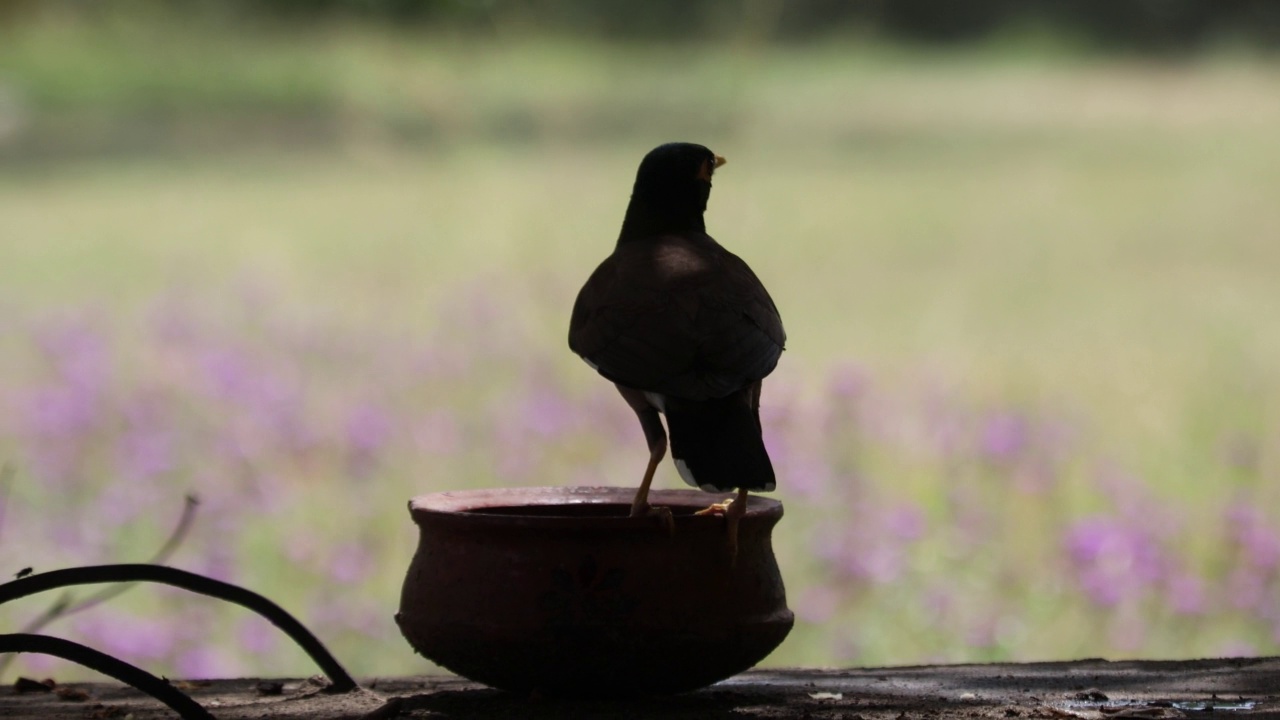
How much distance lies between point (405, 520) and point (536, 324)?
1825mm

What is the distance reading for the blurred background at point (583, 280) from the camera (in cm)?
518

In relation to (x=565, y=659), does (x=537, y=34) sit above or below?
above

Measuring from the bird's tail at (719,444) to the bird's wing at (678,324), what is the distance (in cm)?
4

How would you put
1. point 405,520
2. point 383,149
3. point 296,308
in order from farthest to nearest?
point 383,149
point 296,308
point 405,520

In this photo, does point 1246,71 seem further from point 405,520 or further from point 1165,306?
point 405,520

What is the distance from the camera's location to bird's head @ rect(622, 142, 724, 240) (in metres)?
3.30

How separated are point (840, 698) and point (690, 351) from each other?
660 millimetres

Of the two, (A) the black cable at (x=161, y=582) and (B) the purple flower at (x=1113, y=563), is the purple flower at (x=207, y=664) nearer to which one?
(A) the black cable at (x=161, y=582)

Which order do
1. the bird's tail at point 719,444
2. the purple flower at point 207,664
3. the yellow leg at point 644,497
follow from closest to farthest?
the bird's tail at point 719,444 < the yellow leg at point 644,497 < the purple flower at point 207,664

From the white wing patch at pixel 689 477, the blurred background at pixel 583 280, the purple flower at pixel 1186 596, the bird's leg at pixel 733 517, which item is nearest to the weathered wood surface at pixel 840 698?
the bird's leg at pixel 733 517

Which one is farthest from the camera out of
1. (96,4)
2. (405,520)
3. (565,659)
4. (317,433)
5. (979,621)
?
(96,4)

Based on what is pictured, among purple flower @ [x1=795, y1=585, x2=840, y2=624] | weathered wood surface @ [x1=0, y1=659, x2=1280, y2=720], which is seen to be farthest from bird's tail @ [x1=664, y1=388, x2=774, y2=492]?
purple flower @ [x1=795, y1=585, x2=840, y2=624]

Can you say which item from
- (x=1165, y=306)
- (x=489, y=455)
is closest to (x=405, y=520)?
(x=489, y=455)

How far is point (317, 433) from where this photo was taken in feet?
20.5
